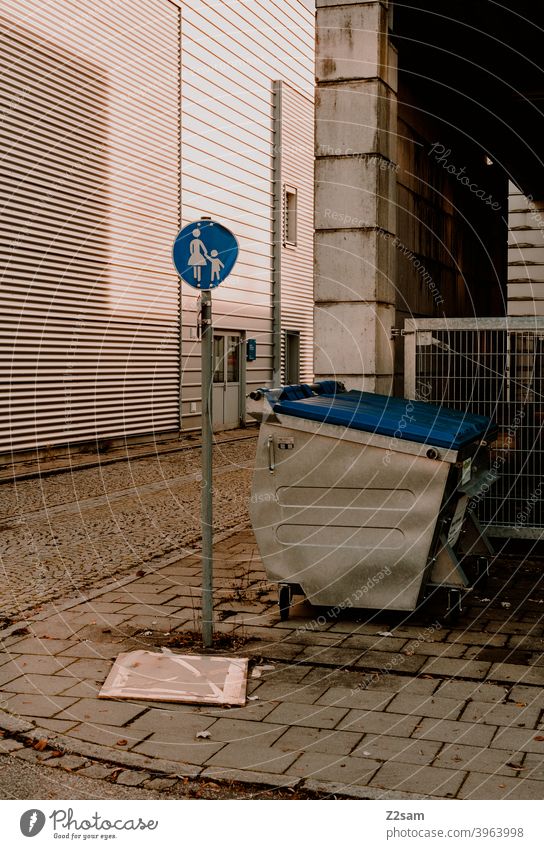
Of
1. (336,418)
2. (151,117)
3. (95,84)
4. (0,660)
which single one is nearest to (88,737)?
(0,660)

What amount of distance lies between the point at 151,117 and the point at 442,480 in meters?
16.2

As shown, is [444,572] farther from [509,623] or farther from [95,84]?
[95,84]

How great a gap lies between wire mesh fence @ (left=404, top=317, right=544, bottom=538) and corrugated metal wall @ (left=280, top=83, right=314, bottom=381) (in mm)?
18760

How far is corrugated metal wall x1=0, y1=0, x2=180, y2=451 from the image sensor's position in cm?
1652

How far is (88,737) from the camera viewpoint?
4852 millimetres

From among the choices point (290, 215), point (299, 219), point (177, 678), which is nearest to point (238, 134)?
point (290, 215)

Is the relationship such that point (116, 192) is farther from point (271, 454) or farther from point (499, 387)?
point (271, 454)

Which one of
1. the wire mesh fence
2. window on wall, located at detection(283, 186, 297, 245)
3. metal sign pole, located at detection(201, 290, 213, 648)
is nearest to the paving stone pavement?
metal sign pole, located at detection(201, 290, 213, 648)

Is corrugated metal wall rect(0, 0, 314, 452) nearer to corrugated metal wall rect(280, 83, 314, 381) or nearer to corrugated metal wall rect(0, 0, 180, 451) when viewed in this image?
corrugated metal wall rect(0, 0, 180, 451)

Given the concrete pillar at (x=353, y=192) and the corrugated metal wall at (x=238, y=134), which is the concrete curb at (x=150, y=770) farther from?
the corrugated metal wall at (x=238, y=134)

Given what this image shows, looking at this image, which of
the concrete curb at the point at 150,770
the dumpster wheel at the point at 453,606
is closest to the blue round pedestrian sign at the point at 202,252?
the dumpster wheel at the point at 453,606

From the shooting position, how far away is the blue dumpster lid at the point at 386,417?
6309mm

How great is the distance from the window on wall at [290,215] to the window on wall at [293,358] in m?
2.75

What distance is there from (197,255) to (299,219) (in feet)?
79.8
